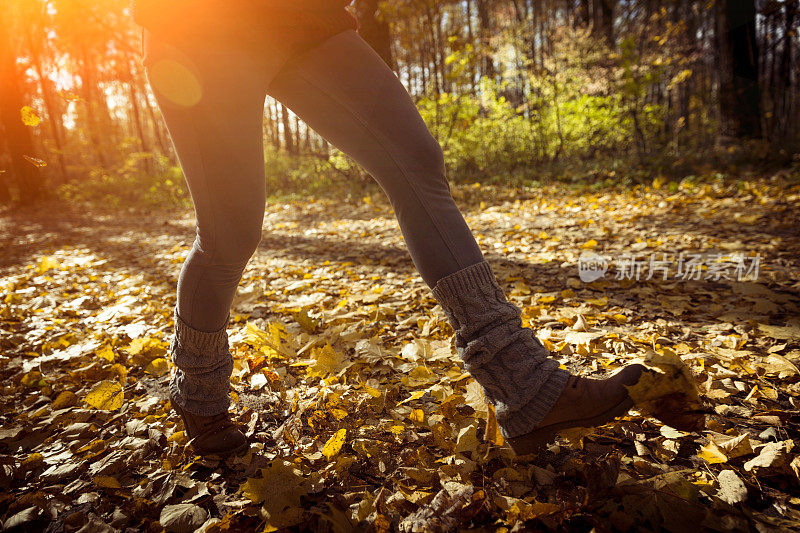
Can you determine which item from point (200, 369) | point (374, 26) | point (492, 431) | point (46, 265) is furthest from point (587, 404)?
point (374, 26)

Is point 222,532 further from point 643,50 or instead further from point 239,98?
point 643,50

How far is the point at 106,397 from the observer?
1.61 meters

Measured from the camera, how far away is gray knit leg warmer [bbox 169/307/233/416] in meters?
1.22

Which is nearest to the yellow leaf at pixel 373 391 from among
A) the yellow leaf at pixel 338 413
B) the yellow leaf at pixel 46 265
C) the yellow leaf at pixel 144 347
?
the yellow leaf at pixel 338 413

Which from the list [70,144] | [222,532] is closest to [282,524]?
[222,532]

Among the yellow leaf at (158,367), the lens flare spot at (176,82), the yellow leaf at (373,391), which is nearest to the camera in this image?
the lens flare spot at (176,82)

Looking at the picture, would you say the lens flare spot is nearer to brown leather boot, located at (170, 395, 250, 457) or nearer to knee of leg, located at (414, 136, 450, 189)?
knee of leg, located at (414, 136, 450, 189)

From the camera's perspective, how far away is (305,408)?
157cm

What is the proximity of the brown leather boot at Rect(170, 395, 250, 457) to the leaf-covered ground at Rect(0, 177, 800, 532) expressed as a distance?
0.15 feet

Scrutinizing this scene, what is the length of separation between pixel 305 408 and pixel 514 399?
885mm

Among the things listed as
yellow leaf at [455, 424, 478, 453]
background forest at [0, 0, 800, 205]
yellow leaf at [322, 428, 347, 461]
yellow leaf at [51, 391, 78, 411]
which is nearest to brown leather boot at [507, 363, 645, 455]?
yellow leaf at [455, 424, 478, 453]

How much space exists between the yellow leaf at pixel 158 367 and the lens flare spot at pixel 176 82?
146 centimetres

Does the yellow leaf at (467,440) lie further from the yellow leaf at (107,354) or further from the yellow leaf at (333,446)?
the yellow leaf at (107,354)

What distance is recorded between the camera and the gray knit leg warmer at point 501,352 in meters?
1.00
